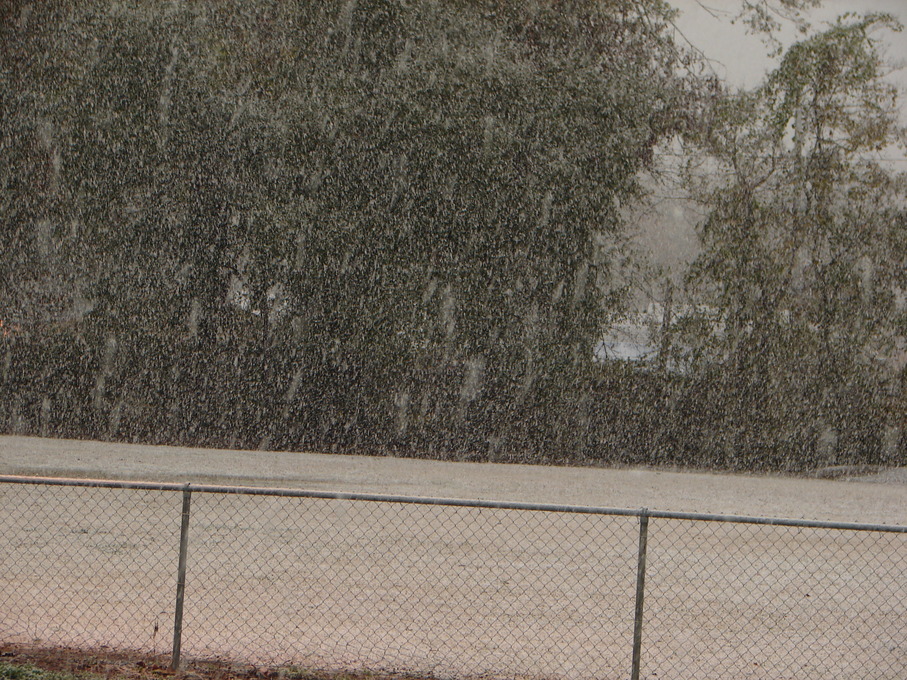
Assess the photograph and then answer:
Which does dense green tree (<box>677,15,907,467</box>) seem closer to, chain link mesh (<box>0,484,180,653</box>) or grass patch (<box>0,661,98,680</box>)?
chain link mesh (<box>0,484,180,653</box>)

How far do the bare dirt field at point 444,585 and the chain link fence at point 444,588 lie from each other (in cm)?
2

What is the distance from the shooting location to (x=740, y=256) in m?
19.5

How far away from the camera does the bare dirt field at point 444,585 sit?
18.2ft

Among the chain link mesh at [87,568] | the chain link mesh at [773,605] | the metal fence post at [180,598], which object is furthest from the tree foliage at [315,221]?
the metal fence post at [180,598]

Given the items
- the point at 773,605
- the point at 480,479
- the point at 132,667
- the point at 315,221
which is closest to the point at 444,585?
the point at 773,605

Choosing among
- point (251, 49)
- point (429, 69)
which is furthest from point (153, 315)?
point (429, 69)

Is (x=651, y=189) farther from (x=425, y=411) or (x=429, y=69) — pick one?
(x=425, y=411)

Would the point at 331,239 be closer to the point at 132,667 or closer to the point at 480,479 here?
the point at 480,479

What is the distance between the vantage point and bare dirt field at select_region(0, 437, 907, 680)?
218 inches

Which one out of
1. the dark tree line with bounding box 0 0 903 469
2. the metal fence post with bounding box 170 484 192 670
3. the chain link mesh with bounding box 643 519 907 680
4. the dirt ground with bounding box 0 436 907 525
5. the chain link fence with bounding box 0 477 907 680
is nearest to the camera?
the metal fence post with bounding box 170 484 192 670

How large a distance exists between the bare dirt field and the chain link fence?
0.02 metres

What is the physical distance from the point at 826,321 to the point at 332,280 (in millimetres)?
9525

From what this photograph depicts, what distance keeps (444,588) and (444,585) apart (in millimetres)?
90

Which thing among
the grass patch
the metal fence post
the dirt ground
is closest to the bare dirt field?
the dirt ground
